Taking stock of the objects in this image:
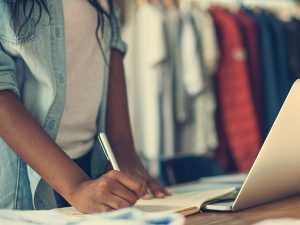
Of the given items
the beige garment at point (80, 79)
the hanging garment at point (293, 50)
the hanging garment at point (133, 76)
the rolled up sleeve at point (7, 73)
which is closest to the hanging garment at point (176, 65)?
the hanging garment at point (133, 76)

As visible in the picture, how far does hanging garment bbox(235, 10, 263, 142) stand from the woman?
1.72 metres

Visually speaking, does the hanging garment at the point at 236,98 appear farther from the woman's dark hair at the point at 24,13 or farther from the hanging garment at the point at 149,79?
the woman's dark hair at the point at 24,13

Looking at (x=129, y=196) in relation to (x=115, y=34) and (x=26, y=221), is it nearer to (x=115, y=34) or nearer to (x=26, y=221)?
(x=26, y=221)

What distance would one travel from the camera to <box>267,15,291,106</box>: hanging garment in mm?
2930

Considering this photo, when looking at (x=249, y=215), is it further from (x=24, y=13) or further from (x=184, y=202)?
(x=24, y=13)

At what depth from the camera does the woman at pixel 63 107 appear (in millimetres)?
853

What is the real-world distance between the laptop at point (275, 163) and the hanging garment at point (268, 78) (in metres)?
1.96

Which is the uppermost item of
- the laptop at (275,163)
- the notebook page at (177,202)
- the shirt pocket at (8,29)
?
the shirt pocket at (8,29)

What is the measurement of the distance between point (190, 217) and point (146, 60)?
181 cm

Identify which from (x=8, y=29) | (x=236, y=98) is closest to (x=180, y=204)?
(x=8, y=29)

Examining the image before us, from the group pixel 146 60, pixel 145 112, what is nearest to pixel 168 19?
pixel 146 60

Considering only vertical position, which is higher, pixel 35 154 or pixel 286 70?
pixel 35 154

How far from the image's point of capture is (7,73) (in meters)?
0.90

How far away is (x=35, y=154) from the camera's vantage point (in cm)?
86
